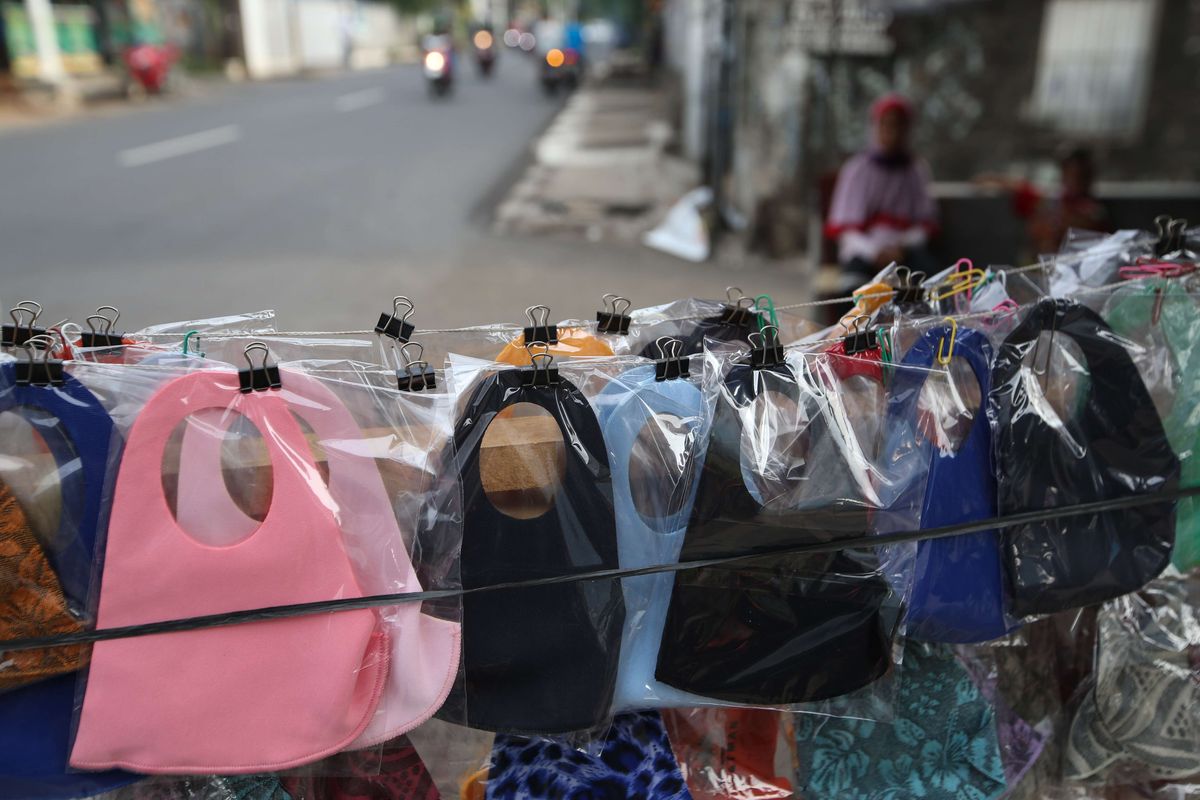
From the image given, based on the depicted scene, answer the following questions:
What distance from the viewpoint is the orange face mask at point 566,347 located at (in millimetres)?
1376

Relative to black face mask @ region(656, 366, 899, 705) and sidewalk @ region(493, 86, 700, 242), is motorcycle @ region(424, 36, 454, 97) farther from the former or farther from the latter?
black face mask @ region(656, 366, 899, 705)

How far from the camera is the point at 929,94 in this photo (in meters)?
7.52

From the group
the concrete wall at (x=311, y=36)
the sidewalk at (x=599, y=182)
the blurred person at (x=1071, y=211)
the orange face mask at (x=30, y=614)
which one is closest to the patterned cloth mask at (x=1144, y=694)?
the orange face mask at (x=30, y=614)

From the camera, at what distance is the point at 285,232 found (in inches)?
303

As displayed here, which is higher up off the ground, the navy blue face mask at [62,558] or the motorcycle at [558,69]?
the motorcycle at [558,69]

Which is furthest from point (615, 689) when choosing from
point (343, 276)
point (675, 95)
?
point (675, 95)

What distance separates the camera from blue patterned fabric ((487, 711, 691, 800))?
1351mm

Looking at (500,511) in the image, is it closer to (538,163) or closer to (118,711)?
(118,711)

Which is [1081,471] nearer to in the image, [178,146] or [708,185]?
[708,185]

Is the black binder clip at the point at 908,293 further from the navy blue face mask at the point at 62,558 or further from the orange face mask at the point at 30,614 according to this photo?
the orange face mask at the point at 30,614

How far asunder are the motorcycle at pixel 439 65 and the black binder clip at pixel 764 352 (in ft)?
61.8

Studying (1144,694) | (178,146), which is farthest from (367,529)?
(178,146)

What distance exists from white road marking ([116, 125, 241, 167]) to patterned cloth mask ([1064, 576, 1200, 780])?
35.9 ft

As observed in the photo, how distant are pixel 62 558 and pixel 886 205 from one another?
4197mm
